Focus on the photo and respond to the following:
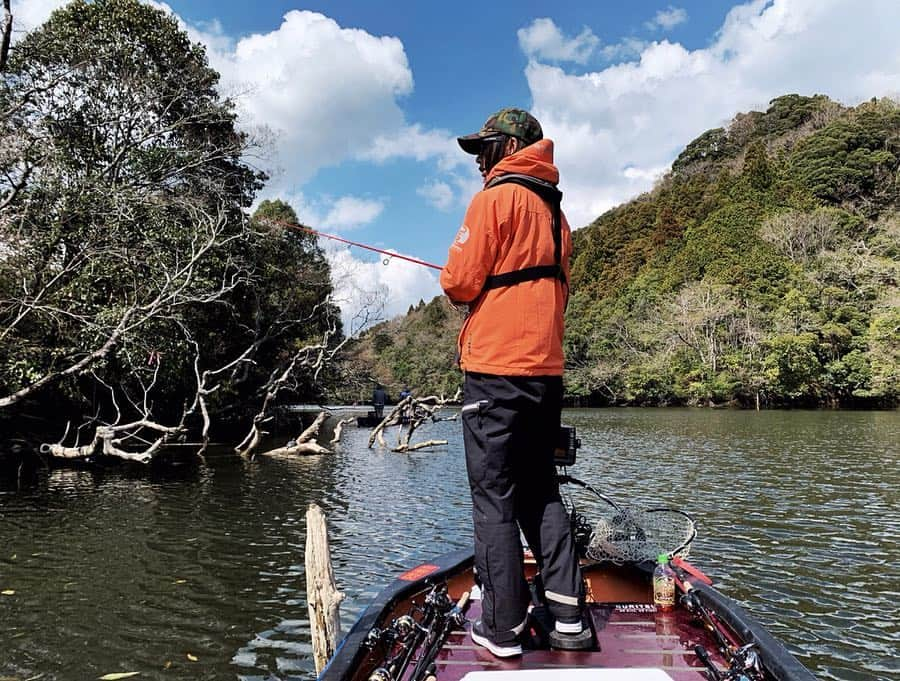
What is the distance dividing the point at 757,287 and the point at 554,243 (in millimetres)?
52427

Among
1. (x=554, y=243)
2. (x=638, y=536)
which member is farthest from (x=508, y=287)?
(x=638, y=536)

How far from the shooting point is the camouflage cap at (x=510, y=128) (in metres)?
3.24

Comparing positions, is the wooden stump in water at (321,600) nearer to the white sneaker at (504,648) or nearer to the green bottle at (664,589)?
the white sneaker at (504,648)

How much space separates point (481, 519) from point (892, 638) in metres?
4.75

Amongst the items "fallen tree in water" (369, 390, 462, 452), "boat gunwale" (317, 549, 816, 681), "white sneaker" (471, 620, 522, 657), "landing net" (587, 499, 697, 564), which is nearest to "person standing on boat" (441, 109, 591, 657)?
"white sneaker" (471, 620, 522, 657)

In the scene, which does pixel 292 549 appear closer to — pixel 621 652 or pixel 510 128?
pixel 621 652

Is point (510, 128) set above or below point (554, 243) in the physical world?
above

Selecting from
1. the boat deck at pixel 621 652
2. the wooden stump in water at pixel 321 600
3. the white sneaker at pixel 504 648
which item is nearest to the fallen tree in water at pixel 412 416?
the wooden stump in water at pixel 321 600

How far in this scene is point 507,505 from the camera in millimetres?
2959

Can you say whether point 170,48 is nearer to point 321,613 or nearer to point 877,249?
point 321,613

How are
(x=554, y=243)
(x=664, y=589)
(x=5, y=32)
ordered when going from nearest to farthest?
1. (x=554, y=243)
2. (x=664, y=589)
3. (x=5, y=32)

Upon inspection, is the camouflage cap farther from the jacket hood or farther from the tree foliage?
the tree foliage

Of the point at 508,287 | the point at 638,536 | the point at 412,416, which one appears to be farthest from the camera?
the point at 412,416

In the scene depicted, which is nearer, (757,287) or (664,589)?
(664,589)
